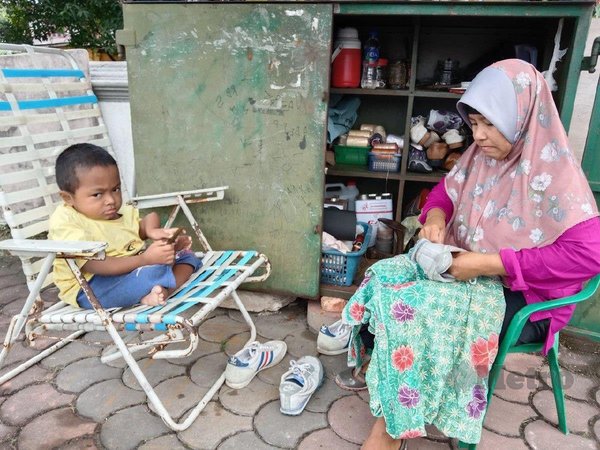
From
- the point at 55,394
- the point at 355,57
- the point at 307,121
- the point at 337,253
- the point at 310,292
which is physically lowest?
the point at 55,394

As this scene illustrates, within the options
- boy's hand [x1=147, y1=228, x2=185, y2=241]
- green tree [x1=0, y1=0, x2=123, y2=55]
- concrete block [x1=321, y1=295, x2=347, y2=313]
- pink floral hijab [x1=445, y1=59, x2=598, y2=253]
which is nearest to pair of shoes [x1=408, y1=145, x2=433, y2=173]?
concrete block [x1=321, y1=295, x2=347, y2=313]

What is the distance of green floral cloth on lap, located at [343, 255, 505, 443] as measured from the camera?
173 centimetres

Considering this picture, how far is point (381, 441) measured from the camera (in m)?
1.86

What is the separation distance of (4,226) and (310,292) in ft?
10.4

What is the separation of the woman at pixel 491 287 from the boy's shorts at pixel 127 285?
3.27ft

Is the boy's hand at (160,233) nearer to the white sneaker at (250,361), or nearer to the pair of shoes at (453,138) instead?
the white sneaker at (250,361)

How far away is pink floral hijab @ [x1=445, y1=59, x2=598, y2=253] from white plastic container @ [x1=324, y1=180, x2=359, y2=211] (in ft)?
5.95

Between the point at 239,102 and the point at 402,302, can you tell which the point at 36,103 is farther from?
the point at 402,302

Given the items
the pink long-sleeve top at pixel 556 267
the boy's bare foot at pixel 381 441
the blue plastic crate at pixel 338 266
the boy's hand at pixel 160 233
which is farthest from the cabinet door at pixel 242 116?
the pink long-sleeve top at pixel 556 267

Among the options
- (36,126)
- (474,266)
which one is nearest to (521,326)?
(474,266)

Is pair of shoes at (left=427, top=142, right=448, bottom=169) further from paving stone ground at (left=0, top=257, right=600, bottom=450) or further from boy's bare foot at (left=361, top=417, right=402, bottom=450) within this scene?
boy's bare foot at (left=361, top=417, right=402, bottom=450)

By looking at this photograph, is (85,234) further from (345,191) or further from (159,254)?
(345,191)

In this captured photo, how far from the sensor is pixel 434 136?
11.1 ft

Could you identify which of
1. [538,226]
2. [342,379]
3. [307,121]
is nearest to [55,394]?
[342,379]
